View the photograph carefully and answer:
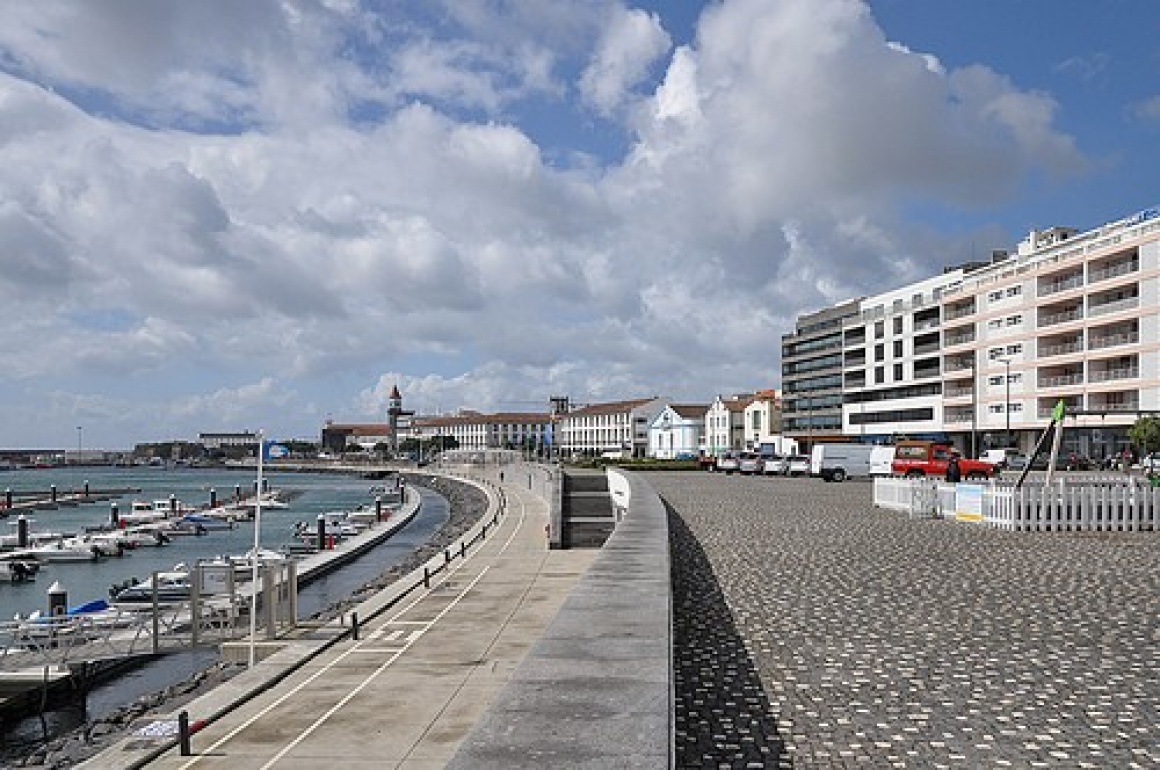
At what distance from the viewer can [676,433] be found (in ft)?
505

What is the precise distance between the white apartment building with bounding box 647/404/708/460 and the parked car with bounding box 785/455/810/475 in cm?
7706

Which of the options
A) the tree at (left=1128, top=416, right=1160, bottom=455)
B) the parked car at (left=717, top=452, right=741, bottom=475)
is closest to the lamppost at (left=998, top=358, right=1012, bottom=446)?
the tree at (left=1128, top=416, right=1160, bottom=455)

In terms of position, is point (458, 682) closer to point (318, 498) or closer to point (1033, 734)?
point (1033, 734)

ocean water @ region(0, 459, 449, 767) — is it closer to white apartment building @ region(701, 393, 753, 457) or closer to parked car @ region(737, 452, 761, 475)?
parked car @ region(737, 452, 761, 475)

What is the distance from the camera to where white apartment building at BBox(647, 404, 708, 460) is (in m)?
149

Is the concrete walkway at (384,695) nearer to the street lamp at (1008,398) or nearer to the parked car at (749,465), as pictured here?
the parked car at (749,465)

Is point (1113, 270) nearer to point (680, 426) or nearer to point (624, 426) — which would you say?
point (680, 426)

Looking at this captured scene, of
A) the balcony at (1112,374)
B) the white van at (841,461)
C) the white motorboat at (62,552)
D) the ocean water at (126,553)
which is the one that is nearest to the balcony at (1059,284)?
the balcony at (1112,374)

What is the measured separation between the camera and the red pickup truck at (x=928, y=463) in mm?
44062

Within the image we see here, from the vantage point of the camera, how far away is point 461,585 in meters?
23.2

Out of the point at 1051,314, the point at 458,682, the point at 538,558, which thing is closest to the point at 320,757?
the point at 458,682

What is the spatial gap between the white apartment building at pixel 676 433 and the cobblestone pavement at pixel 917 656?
123683 mm

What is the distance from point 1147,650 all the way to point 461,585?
50.7 feet

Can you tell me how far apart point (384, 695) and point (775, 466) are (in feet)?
176
